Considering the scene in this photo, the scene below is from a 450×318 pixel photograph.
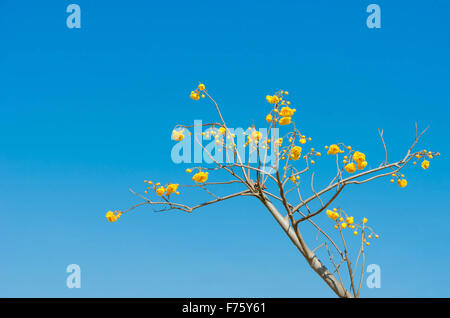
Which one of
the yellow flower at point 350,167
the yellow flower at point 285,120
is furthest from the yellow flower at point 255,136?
the yellow flower at point 350,167

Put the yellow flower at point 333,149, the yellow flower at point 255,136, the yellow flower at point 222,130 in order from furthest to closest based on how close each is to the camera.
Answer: the yellow flower at point 222,130 < the yellow flower at point 255,136 < the yellow flower at point 333,149

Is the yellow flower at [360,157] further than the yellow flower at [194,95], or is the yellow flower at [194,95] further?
the yellow flower at [194,95]

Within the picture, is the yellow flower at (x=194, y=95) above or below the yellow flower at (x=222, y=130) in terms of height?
above

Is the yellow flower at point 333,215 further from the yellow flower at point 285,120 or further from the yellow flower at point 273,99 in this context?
the yellow flower at point 273,99

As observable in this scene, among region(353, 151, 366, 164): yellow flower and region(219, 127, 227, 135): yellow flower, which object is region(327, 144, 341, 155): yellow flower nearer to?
region(353, 151, 366, 164): yellow flower

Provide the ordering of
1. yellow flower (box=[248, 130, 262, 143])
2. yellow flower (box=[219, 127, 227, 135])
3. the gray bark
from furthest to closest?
yellow flower (box=[219, 127, 227, 135]) → yellow flower (box=[248, 130, 262, 143]) → the gray bark

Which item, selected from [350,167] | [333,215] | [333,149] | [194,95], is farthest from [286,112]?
[333,215]

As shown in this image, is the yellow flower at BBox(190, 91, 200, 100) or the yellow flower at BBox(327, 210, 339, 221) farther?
the yellow flower at BBox(190, 91, 200, 100)

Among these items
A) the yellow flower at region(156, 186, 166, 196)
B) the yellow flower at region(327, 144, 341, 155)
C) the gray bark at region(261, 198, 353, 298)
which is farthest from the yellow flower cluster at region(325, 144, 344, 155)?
the yellow flower at region(156, 186, 166, 196)

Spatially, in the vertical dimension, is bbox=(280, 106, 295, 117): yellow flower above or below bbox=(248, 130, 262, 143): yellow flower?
above

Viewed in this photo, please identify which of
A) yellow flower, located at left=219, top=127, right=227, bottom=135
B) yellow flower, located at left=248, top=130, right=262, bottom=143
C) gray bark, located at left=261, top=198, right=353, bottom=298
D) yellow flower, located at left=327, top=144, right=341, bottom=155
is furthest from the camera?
yellow flower, located at left=219, top=127, right=227, bottom=135
